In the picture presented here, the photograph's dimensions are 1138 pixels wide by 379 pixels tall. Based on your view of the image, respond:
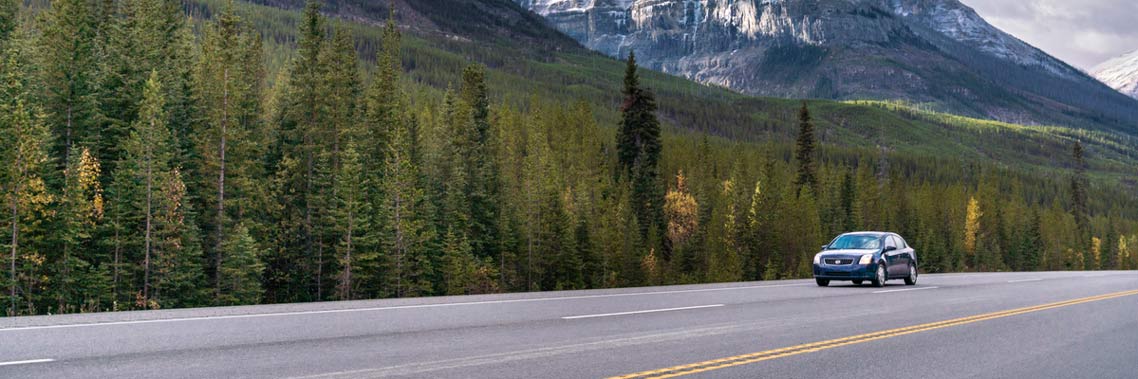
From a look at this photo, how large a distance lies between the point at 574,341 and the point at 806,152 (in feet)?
273

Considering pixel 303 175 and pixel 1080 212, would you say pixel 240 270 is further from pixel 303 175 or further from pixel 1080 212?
pixel 1080 212

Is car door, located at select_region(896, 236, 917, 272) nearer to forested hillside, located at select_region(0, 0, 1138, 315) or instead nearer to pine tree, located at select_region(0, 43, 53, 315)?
forested hillside, located at select_region(0, 0, 1138, 315)

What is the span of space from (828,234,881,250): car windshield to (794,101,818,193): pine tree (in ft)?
199

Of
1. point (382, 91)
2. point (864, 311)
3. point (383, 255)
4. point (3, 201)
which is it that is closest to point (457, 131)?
point (382, 91)

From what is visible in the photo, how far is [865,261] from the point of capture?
25.3m

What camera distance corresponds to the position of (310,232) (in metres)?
46.2

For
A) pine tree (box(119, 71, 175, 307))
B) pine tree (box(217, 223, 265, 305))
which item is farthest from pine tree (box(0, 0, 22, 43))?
pine tree (box(217, 223, 265, 305))

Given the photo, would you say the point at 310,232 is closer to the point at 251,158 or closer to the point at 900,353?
the point at 251,158

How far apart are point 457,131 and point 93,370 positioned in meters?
56.7

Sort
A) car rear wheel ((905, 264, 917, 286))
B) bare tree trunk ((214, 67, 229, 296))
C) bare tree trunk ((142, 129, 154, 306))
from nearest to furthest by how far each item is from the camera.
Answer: car rear wheel ((905, 264, 917, 286)) → bare tree trunk ((142, 129, 154, 306)) → bare tree trunk ((214, 67, 229, 296))

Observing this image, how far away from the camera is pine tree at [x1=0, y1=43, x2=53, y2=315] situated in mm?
31828

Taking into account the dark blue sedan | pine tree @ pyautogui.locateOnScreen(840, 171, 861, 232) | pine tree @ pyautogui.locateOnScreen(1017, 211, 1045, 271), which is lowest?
pine tree @ pyautogui.locateOnScreen(1017, 211, 1045, 271)

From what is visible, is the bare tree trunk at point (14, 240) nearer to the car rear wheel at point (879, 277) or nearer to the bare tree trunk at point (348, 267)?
the bare tree trunk at point (348, 267)

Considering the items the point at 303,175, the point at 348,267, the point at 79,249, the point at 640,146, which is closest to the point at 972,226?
the point at 640,146
